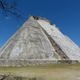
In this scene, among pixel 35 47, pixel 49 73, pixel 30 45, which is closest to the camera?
pixel 49 73

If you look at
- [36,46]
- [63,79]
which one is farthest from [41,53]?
[63,79]

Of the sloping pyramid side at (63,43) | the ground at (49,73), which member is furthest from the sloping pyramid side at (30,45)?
the ground at (49,73)

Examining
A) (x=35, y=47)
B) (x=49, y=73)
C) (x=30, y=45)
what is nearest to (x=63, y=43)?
(x=35, y=47)

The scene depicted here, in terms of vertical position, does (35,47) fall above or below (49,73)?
above

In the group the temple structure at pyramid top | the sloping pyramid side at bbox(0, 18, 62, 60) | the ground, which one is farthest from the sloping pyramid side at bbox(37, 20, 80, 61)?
the ground

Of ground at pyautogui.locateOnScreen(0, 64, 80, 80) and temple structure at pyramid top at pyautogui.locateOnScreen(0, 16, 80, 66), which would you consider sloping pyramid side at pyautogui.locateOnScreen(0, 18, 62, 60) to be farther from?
ground at pyautogui.locateOnScreen(0, 64, 80, 80)

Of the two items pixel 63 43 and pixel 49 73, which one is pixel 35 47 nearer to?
pixel 63 43

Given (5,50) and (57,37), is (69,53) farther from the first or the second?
(5,50)

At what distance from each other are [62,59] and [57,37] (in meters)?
15.9

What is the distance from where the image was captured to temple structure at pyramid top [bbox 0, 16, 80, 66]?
62906 mm

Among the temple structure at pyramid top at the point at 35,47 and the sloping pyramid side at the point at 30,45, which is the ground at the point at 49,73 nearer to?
the temple structure at pyramid top at the point at 35,47

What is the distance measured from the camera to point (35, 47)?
69.2 m

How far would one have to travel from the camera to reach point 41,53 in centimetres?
6594

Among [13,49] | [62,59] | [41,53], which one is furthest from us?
[13,49]
